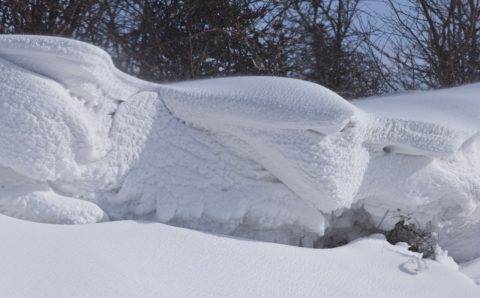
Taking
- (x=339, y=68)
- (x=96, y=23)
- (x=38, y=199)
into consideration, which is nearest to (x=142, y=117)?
(x=38, y=199)

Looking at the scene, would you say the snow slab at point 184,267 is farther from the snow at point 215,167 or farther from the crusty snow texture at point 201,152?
the crusty snow texture at point 201,152

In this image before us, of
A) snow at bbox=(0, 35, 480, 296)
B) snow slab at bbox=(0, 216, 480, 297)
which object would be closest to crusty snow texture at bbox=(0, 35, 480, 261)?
snow at bbox=(0, 35, 480, 296)

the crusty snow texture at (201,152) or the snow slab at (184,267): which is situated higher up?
the crusty snow texture at (201,152)

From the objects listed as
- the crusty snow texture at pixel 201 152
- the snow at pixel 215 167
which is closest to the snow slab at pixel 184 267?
the snow at pixel 215 167

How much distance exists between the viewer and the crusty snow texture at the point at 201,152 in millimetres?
2102

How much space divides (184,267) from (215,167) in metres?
0.52

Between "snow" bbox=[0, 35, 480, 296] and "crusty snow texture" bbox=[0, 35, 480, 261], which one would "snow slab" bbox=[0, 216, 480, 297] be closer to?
"snow" bbox=[0, 35, 480, 296]

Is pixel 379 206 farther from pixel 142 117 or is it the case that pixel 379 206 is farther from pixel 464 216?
pixel 142 117

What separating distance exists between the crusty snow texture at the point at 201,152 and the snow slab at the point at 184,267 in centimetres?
14

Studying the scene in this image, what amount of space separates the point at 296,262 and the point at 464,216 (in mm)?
912

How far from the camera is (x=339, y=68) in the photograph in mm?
8664

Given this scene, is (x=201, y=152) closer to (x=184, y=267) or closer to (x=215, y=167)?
(x=215, y=167)

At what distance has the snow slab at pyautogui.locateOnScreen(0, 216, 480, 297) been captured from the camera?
5.72 feet

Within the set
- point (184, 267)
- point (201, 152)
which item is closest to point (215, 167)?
point (201, 152)
